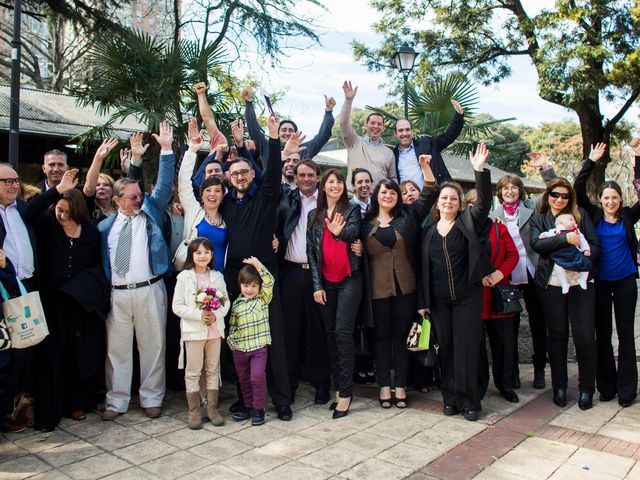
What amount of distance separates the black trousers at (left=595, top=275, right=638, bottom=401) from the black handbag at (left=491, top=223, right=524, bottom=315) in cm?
72

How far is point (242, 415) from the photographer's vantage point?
4.77 m

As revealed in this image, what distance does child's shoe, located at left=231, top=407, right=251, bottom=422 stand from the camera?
15.6 ft

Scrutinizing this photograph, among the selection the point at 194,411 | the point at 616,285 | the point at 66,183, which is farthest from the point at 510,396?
the point at 66,183

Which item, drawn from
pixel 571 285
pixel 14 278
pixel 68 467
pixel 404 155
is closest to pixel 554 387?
pixel 571 285

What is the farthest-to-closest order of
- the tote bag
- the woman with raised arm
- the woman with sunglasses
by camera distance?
the woman with sunglasses, the woman with raised arm, the tote bag

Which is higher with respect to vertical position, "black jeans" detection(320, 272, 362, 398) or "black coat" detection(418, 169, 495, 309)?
"black coat" detection(418, 169, 495, 309)

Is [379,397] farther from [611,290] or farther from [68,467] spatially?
[68,467]

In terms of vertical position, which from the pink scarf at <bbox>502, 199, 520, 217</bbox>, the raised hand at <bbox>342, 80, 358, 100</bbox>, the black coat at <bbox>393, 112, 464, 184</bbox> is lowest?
the pink scarf at <bbox>502, 199, 520, 217</bbox>

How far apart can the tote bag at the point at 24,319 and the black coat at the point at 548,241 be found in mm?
4055

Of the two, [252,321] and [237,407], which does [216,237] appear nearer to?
[252,321]

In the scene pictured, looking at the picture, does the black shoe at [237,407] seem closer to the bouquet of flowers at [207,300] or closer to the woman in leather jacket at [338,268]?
the woman in leather jacket at [338,268]

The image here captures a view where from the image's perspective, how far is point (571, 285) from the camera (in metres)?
4.94

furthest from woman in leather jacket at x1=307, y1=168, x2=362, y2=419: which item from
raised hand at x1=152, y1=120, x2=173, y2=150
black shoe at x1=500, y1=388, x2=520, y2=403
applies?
black shoe at x1=500, y1=388, x2=520, y2=403

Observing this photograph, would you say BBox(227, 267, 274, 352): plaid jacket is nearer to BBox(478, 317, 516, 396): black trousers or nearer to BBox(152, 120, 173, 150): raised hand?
BBox(152, 120, 173, 150): raised hand
